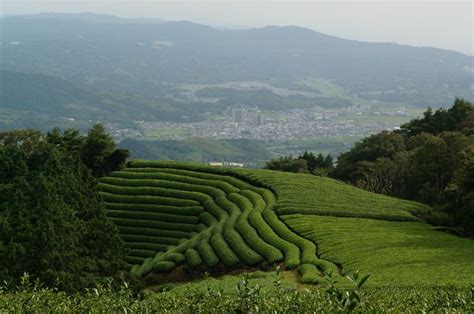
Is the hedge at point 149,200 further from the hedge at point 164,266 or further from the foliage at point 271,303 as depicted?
the foliage at point 271,303

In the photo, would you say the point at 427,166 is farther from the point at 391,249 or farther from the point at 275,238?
the point at 391,249

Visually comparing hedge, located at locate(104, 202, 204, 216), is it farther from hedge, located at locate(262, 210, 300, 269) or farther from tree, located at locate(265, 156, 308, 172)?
tree, located at locate(265, 156, 308, 172)

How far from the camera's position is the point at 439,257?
3144 cm

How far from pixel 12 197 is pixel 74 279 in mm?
9723

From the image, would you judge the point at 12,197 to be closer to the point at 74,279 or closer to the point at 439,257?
the point at 74,279

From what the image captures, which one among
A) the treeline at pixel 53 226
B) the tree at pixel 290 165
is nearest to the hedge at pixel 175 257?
the treeline at pixel 53 226

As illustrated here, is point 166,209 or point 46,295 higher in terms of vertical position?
point 46,295

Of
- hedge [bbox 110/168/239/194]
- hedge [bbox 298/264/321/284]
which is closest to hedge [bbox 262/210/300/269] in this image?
hedge [bbox 298/264/321/284]

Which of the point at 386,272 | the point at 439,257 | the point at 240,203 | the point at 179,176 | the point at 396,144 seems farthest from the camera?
the point at 396,144

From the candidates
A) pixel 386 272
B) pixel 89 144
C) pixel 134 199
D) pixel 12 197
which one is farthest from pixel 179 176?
pixel 386 272

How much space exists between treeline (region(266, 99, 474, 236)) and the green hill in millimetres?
2739

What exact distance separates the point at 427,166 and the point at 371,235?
1883cm

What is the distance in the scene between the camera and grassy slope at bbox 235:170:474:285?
28.9 meters

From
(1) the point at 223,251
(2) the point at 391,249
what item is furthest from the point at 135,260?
(2) the point at 391,249
